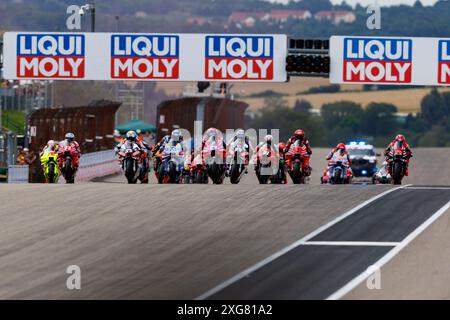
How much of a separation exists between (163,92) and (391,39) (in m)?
103

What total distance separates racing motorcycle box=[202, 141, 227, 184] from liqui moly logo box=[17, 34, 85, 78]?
1007 cm

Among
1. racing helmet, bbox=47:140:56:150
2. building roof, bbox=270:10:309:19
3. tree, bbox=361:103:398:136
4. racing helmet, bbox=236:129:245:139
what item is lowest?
racing helmet, bbox=47:140:56:150

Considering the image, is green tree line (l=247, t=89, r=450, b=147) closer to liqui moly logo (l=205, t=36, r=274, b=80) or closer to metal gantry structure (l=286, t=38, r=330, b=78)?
liqui moly logo (l=205, t=36, r=274, b=80)

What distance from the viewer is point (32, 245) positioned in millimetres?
19484

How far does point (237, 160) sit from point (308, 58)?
27.8 ft

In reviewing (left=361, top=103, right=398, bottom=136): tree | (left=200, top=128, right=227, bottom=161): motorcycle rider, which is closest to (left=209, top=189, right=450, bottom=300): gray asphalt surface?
(left=200, top=128, right=227, bottom=161): motorcycle rider

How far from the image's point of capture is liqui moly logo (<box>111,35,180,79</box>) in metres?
38.2

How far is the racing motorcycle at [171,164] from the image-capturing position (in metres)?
29.9

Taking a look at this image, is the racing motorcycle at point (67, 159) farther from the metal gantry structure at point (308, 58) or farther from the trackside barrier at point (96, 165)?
the trackside barrier at point (96, 165)

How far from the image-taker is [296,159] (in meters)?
Result: 30.7

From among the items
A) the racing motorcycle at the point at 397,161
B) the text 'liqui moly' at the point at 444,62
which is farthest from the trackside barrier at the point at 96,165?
the racing motorcycle at the point at 397,161
